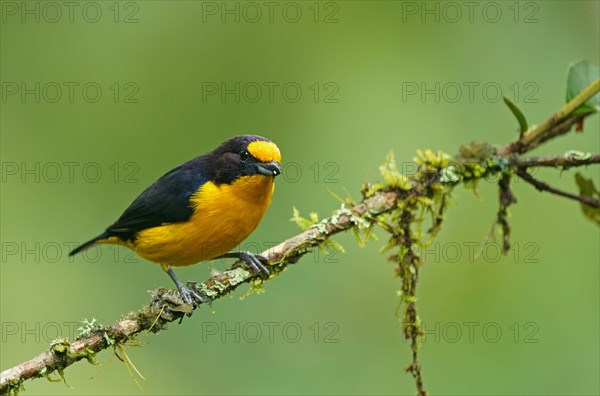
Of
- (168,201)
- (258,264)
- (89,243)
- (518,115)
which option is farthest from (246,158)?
(518,115)

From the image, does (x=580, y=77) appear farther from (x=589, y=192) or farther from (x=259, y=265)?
(x=259, y=265)

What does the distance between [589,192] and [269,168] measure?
71.3 inches

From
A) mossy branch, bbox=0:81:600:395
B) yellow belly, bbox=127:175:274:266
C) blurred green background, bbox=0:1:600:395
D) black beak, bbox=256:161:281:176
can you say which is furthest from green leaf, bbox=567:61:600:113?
yellow belly, bbox=127:175:274:266

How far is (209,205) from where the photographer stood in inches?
176

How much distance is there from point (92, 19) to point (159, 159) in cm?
171

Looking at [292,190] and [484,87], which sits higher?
Answer: [484,87]

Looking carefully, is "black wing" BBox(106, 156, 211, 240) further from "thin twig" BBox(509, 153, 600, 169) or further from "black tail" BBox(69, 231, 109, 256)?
"thin twig" BBox(509, 153, 600, 169)

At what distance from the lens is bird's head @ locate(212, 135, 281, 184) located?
169 inches

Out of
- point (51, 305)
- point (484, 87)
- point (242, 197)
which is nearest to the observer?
point (242, 197)

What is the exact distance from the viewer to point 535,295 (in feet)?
16.9

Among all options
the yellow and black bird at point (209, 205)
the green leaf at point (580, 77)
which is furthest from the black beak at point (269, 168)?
the green leaf at point (580, 77)

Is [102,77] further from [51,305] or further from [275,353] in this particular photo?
[275,353]

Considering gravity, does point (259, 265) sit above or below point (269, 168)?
below

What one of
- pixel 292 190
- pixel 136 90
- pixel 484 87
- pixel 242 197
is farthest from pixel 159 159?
pixel 484 87
